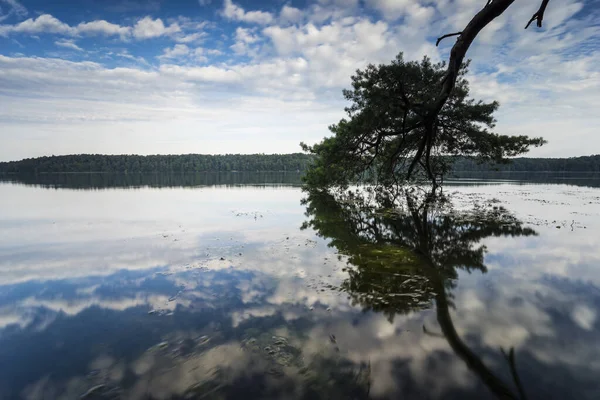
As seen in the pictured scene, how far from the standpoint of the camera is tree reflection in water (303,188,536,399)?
5.07 metres

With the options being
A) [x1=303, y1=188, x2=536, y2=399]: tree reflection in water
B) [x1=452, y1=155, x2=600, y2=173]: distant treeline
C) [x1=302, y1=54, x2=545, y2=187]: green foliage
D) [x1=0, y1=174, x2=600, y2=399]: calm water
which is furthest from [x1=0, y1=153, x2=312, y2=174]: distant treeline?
[x1=0, y1=174, x2=600, y2=399]: calm water

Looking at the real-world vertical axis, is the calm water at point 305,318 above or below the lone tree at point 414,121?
below

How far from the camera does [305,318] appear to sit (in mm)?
5398

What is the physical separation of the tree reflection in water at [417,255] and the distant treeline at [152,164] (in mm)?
137261

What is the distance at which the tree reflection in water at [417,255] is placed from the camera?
5.07 metres

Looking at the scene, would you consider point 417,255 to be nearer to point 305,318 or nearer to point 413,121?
point 305,318

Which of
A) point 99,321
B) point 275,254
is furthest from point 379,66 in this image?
point 99,321

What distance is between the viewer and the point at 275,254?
9.88m

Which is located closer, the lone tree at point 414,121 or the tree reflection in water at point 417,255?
the tree reflection in water at point 417,255

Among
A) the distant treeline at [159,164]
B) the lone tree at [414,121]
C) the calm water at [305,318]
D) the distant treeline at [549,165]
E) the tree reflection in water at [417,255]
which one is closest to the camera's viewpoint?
the calm water at [305,318]

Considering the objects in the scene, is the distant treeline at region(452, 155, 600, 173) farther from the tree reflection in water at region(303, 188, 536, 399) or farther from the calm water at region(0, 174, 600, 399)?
the calm water at region(0, 174, 600, 399)

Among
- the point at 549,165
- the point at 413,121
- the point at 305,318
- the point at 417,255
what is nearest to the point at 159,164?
the point at 413,121

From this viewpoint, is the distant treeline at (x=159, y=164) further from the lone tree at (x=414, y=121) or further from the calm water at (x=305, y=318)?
the calm water at (x=305, y=318)

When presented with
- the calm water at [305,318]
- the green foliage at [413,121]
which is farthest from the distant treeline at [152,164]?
the calm water at [305,318]
